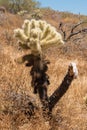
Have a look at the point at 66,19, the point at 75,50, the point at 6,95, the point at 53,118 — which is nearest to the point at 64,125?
the point at 53,118

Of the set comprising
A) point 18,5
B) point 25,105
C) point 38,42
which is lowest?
point 25,105

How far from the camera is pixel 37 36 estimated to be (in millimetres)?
4129

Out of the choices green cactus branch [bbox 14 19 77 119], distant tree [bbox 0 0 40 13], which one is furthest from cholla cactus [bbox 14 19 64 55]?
distant tree [bbox 0 0 40 13]

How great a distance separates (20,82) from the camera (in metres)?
5.61

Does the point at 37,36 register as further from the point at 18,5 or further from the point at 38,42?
the point at 18,5

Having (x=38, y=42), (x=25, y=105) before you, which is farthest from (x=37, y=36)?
(x=25, y=105)

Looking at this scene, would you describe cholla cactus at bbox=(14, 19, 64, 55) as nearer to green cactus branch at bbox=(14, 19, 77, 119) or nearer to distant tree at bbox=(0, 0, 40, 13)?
green cactus branch at bbox=(14, 19, 77, 119)

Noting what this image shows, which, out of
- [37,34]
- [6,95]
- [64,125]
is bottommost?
[64,125]

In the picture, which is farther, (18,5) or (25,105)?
(18,5)

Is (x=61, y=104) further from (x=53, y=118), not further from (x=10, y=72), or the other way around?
(x=10, y=72)

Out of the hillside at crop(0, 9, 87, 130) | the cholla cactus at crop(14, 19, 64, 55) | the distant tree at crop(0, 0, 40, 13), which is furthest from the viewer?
the distant tree at crop(0, 0, 40, 13)

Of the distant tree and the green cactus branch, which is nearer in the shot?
the green cactus branch

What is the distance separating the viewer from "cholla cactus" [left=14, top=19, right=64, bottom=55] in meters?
4.15

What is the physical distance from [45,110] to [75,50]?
9690 millimetres
